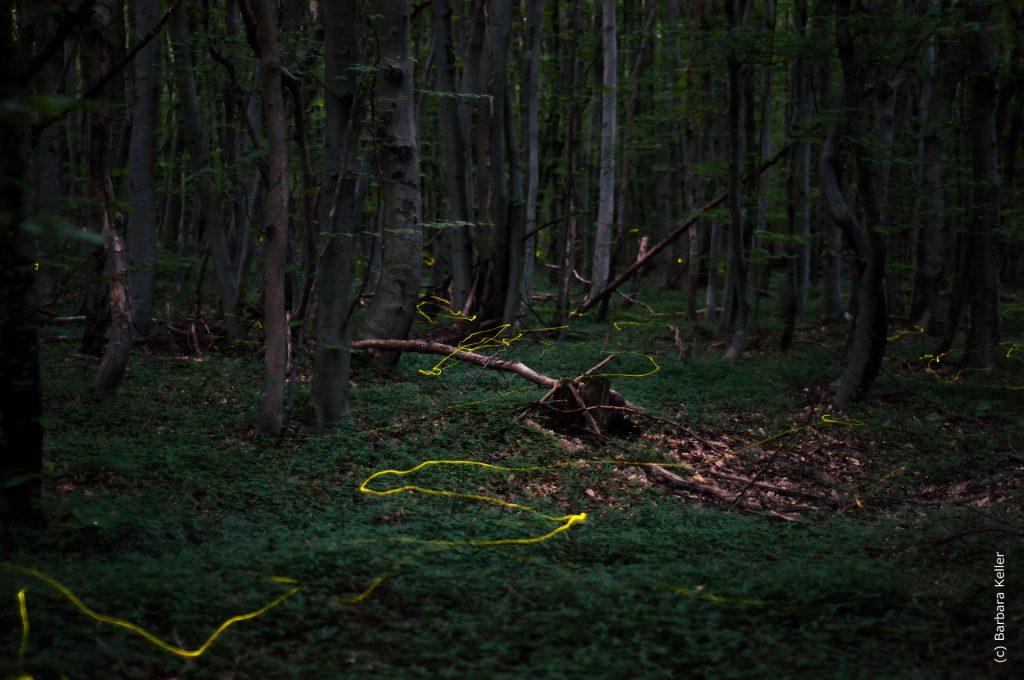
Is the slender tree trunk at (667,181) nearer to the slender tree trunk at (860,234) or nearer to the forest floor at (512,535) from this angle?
the slender tree trunk at (860,234)

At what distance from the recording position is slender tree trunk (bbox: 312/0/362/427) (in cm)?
724

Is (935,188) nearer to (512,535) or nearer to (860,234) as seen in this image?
(860,234)

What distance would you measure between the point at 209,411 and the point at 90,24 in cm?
339

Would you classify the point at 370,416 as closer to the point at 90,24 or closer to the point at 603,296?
the point at 90,24

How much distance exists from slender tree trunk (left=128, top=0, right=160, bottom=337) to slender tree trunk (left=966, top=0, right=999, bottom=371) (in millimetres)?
9403

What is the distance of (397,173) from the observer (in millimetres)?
9281

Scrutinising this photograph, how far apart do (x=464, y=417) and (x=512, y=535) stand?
9.56 feet

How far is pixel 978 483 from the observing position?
23.3 feet

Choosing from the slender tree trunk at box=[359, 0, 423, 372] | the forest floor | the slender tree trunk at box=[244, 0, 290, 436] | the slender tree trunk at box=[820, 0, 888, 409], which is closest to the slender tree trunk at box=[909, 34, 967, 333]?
the slender tree trunk at box=[820, 0, 888, 409]

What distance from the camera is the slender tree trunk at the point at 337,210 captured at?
724 cm

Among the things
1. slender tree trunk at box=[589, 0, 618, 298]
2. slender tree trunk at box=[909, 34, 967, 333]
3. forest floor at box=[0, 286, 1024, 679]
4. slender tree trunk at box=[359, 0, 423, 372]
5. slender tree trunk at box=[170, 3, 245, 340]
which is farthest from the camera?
slender tree trunk at box=[589, 0, 618, 298]

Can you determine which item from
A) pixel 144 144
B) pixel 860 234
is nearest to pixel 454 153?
pixel 144 144

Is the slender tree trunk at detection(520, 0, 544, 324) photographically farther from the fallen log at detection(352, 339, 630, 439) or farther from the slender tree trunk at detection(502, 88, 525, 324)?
the fallen log at detection(352, 339, 630, 439)

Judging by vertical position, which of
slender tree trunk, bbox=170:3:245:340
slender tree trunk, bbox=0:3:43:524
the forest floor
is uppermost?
slender tree trunk, bbox=170:3:245:340
